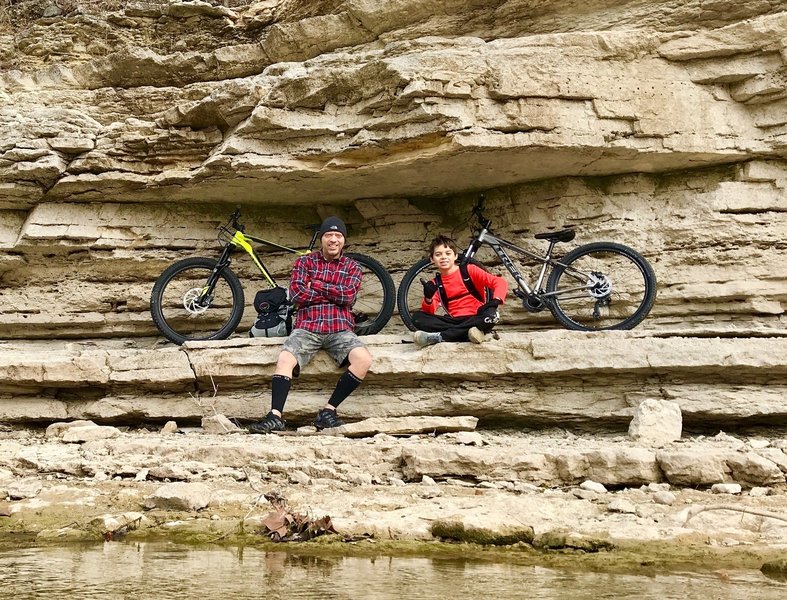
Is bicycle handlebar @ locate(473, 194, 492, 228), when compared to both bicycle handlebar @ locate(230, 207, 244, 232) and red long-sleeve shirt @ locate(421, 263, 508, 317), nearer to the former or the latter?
red long-sleeve shirt @ locate(421, 263, 508, 317)

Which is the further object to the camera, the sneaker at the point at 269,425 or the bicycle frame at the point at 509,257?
the bicycle frame at the point at 509,257

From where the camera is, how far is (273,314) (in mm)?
9273

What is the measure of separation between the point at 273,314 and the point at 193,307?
1.14 meters

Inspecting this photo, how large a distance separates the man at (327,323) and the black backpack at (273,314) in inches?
36.0

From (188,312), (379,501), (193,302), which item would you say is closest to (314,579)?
(379,501)

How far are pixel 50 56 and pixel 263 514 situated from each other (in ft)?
30.0

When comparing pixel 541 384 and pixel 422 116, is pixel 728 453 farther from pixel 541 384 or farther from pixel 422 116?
pixel 422 116

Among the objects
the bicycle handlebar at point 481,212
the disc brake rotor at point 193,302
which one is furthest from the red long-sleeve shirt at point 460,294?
the disc brake rotor at point 193,302

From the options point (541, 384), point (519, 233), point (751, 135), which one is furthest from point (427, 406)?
point (751, 135)

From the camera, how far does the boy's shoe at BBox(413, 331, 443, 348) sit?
798 cm

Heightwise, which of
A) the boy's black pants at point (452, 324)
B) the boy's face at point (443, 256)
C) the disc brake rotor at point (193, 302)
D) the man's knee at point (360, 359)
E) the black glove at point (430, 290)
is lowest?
the man's knee at point (360, 359)

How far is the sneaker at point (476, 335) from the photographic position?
787 centimetres

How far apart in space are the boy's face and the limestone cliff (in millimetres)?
1111

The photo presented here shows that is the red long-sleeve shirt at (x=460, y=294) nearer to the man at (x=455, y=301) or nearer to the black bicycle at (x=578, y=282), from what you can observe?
the man at (x=455, y=301)
